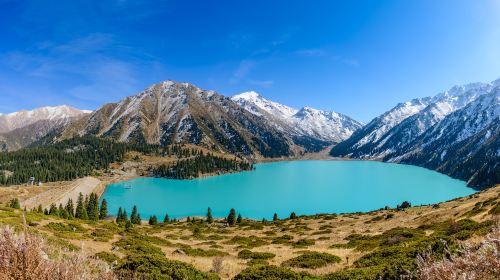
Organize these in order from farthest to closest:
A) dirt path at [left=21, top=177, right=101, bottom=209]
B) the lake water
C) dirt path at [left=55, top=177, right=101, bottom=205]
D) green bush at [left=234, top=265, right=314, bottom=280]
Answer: the lake water, dirt path at [left=55, top=177, right=101, bottom=205], dirt path at [left=21, top=177, right=101, bottom=209], green bush at [left=234, top=265, right=314, bottom=280]

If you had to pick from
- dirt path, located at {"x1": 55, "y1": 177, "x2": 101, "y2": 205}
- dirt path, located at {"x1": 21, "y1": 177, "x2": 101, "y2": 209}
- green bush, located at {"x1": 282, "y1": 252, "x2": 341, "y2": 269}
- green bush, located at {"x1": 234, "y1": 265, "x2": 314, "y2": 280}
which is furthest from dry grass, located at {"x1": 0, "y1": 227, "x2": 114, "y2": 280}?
dirt path, located at {"x1": 55, "y1": 177, "x2": 101, "y2": 205}

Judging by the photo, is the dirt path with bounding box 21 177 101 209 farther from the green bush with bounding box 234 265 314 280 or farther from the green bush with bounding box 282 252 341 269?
the green bush with bounding box 234 265 314 280

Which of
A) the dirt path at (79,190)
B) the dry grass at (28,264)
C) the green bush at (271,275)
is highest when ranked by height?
the dry grass at (28,264)

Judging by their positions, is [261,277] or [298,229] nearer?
[261,277]

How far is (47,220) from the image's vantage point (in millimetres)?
43500

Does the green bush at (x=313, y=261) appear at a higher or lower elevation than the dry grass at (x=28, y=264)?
lower

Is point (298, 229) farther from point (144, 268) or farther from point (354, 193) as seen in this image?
point (354, 193)

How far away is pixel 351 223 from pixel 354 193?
387 feet

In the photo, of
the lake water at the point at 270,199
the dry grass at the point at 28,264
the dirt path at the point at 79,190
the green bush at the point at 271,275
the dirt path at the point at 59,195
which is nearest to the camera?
the dry grass at the point at 28,264

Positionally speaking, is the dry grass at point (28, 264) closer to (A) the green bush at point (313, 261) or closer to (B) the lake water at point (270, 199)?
(A) the green bush at point (313, 261)

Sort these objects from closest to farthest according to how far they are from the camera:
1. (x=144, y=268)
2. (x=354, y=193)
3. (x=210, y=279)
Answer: (x=144, y=268) < (x=210, y=279) < (x=354, y=193)

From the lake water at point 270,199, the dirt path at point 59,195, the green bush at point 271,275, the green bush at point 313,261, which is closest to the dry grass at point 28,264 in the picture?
the green bush at point 271,275

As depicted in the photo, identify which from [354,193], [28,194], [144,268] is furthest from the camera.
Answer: [354,193]

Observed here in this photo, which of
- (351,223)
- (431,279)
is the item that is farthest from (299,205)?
(431,279)
